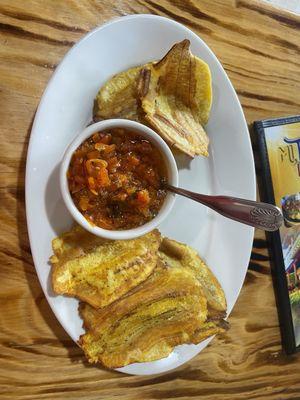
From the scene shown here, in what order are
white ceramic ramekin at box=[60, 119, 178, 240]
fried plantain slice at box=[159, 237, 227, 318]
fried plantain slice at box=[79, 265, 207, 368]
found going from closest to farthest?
white ceramic ramekin at box=[60, 119, 178, 240]
fried plantain slice at box=[79, 265, 207, 368]
fried plantain slice at box=[159, 237, 227, 318]

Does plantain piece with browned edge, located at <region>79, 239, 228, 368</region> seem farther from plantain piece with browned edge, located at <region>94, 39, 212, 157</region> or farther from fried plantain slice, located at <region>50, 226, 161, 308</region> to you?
plantain piece with browned edge, located at <region>94, 39, 212, 157</region>

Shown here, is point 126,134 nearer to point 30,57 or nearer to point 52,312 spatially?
point 30,57

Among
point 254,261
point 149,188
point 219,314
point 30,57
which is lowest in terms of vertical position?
point 219,314

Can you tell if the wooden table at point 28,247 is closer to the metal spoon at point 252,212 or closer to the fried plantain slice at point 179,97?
the fried plantain slice at point 179,97

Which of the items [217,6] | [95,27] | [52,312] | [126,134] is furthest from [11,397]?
[217,6]

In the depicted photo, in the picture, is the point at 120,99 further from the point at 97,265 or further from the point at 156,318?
the point at 156,318

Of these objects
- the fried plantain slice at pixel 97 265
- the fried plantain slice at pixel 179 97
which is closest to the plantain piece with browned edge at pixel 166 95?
the fried plantain slice at pixel 179 97

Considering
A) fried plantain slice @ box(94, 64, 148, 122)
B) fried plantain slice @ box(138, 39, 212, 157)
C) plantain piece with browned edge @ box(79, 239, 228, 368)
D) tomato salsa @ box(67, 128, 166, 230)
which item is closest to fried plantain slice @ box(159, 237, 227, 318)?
plantain piece with browned edge @ box(79, 239, 228, 368)
